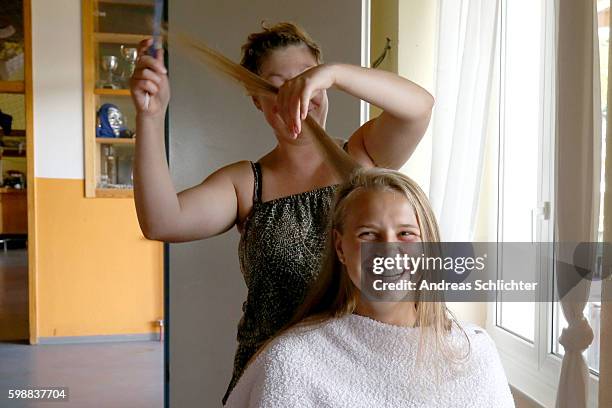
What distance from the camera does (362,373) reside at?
0.72 metres

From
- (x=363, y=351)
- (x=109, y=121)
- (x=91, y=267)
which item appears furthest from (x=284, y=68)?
(x=91, y=267)

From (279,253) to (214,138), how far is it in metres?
0.61

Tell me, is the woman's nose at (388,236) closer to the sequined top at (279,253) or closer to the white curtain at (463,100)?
the sequined top at (279,253)

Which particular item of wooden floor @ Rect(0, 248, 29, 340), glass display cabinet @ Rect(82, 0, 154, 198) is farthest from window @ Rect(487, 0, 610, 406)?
wooden floor @ Rect(0, 248, 29, 340)

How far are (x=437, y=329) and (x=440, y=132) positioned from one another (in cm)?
70

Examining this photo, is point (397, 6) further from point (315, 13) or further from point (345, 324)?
point (345, 324)

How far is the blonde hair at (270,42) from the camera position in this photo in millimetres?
766

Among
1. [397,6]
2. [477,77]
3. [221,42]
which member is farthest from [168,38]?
[397,6]

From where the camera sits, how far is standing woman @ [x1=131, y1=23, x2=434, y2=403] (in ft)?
2.27

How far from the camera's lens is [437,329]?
0.72 metres

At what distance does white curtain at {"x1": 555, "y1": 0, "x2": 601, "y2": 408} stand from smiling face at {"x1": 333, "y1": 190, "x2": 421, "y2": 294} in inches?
10.4

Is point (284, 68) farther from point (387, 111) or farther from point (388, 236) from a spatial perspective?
point (388, 236)

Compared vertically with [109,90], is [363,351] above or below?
below

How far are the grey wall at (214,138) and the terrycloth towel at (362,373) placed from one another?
24.2 inches
